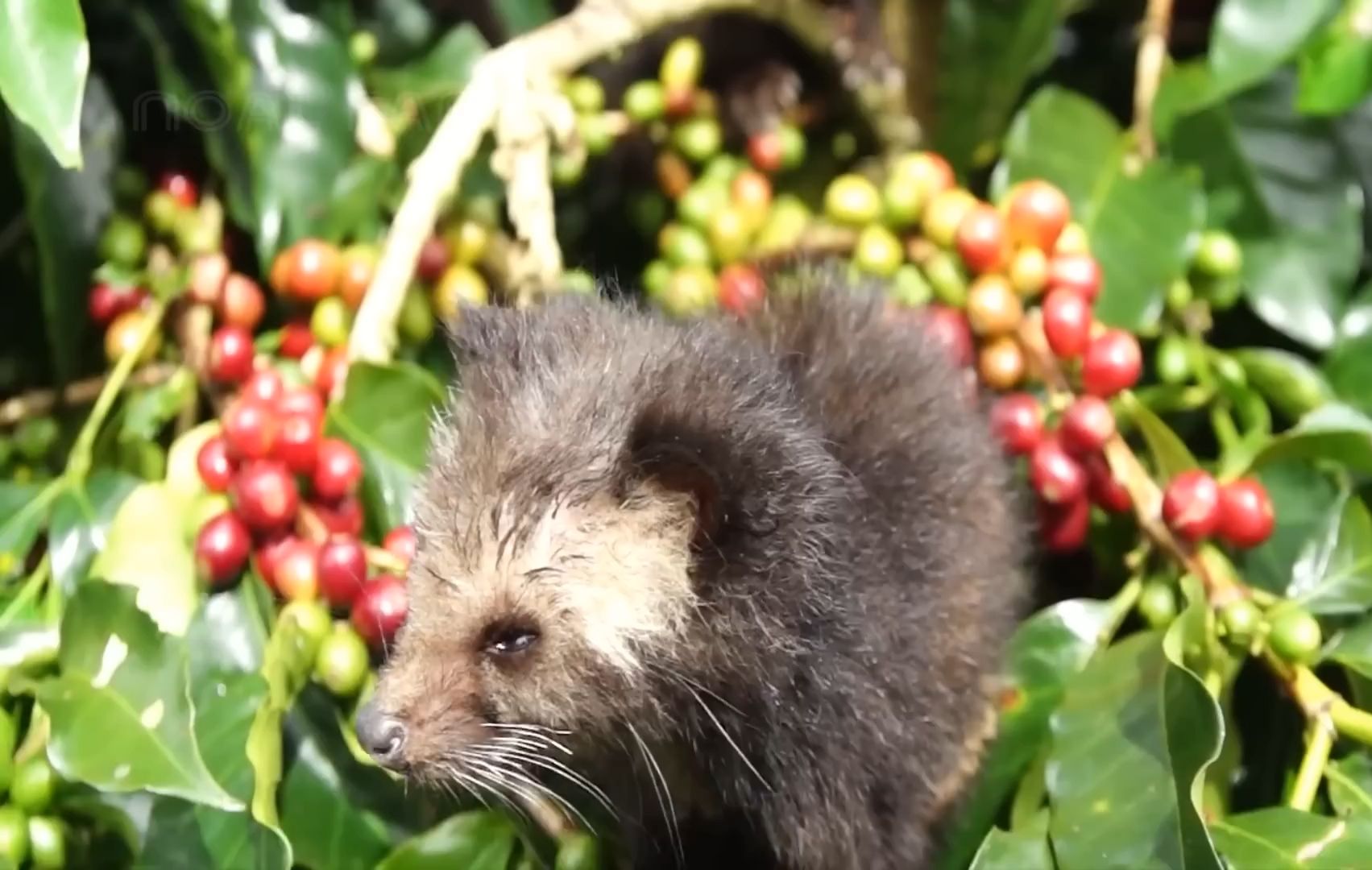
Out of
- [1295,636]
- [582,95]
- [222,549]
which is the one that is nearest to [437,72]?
[582,95]

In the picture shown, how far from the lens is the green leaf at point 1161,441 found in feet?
3.19

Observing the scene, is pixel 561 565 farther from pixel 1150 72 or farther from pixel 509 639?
pixel 1150 72

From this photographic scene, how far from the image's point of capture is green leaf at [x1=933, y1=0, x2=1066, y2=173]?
1.13 meters

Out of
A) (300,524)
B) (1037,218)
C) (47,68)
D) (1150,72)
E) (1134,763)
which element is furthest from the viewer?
(1150,72)

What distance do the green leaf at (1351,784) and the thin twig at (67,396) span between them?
89 cm

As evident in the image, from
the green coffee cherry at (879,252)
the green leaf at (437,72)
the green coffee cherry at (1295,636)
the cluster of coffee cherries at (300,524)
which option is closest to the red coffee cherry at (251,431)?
the cluster of coffee cherries at (300,524)

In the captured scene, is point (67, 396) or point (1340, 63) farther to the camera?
point (67, 396)

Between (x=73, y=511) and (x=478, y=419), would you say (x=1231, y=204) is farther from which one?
(x=73, y=511)

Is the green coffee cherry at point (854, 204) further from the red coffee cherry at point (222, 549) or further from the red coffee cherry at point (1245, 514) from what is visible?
the red coffee cherry at point (222, 549)

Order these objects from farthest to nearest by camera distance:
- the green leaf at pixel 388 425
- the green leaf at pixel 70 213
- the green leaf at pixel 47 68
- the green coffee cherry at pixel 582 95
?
the green coffee cherry at pixel 582 95
the green leaf at pixel 70 213
the green leaf at pixel 388 425
the green leaf at pixel 47 68

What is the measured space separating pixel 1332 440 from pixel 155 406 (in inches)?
33.6

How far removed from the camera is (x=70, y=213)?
104 cm

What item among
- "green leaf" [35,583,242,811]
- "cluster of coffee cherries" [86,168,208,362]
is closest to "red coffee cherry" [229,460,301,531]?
"green leaf" [35,583,242,811]

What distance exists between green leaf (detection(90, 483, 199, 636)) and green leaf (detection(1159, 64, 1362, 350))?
0.85 meters
